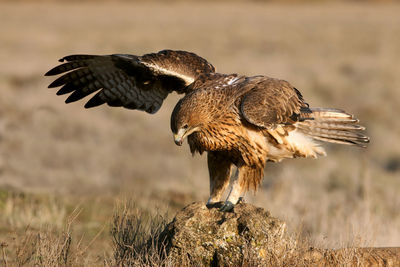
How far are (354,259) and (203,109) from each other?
1830 mm

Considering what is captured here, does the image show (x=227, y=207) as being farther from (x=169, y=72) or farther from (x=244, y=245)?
(x=169, y=72)

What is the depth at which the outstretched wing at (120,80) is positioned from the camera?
6707 mm

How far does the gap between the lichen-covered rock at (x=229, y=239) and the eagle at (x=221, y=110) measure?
63 cm

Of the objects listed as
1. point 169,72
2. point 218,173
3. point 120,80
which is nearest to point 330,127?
point 218,173

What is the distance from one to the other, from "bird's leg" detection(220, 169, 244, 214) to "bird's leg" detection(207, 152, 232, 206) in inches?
7.4

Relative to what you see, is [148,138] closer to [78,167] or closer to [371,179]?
[78,167]

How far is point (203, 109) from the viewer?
5.53m

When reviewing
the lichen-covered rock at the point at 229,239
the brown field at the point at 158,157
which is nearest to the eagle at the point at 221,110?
the lichen-covered rock at the point at 229,239

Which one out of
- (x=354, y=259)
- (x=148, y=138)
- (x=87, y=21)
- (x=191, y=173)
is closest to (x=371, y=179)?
(x=191, y=173)

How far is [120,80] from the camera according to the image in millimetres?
7039

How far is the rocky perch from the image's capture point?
4914mm

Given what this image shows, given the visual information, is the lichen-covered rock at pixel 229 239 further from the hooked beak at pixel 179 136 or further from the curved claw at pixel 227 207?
the hooked beak at pixel 179 136

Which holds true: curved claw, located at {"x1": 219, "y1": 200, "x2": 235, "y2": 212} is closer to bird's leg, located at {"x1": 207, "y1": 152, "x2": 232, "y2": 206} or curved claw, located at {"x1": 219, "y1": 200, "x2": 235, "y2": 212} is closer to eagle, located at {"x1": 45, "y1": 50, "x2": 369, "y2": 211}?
eagle, located at {"x1": 45, "y1": 50, "x2": 369, "y2": 211}

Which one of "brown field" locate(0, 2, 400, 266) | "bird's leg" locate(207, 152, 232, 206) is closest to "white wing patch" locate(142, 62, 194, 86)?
"bird's leg" locate(207, 152, 232, 206)
